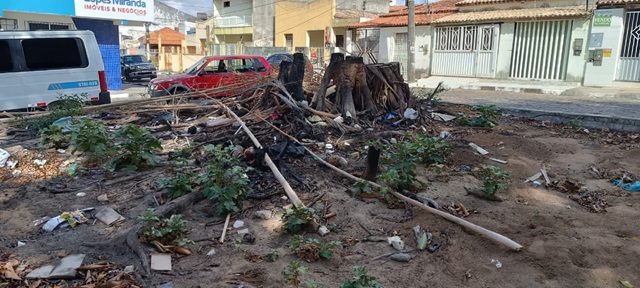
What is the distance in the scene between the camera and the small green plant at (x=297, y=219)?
3.85m

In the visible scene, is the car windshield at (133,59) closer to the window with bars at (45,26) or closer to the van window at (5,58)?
the window with bars at (45,26)

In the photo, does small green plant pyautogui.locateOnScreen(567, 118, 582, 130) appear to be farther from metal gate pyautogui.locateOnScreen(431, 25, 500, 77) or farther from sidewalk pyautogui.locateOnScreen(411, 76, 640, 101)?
metal gate pyautogui.locateOnScreen(431, 25, 500, 77)

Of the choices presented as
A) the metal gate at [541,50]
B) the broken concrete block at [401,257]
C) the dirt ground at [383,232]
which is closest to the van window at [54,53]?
the dirt ground at [383,232]

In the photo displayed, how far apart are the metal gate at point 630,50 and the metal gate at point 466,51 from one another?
4.35m

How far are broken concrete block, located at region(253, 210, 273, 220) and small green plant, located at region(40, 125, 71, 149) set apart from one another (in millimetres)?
3634

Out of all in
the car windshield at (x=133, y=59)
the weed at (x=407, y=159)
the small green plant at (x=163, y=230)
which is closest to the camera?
the small green plant at (x=163, y=230)

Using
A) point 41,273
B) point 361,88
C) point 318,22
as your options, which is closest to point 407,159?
point 41,273

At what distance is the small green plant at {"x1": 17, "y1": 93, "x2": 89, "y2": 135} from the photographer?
7.47m

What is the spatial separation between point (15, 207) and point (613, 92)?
15200 mm

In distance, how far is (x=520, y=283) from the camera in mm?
3172

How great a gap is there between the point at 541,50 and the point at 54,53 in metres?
16.1

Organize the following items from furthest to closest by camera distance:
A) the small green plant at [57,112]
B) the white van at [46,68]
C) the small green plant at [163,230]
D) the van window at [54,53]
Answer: the van window at [54,53] → the white van at [46,68] → the small green plant at [57,112] → the small green plant at [163,230]

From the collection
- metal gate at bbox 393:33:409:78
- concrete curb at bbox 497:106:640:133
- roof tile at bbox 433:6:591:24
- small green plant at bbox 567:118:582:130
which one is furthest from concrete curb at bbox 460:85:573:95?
small green plant at bbox 567:118:582:130

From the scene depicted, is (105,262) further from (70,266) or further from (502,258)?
(502,258)
